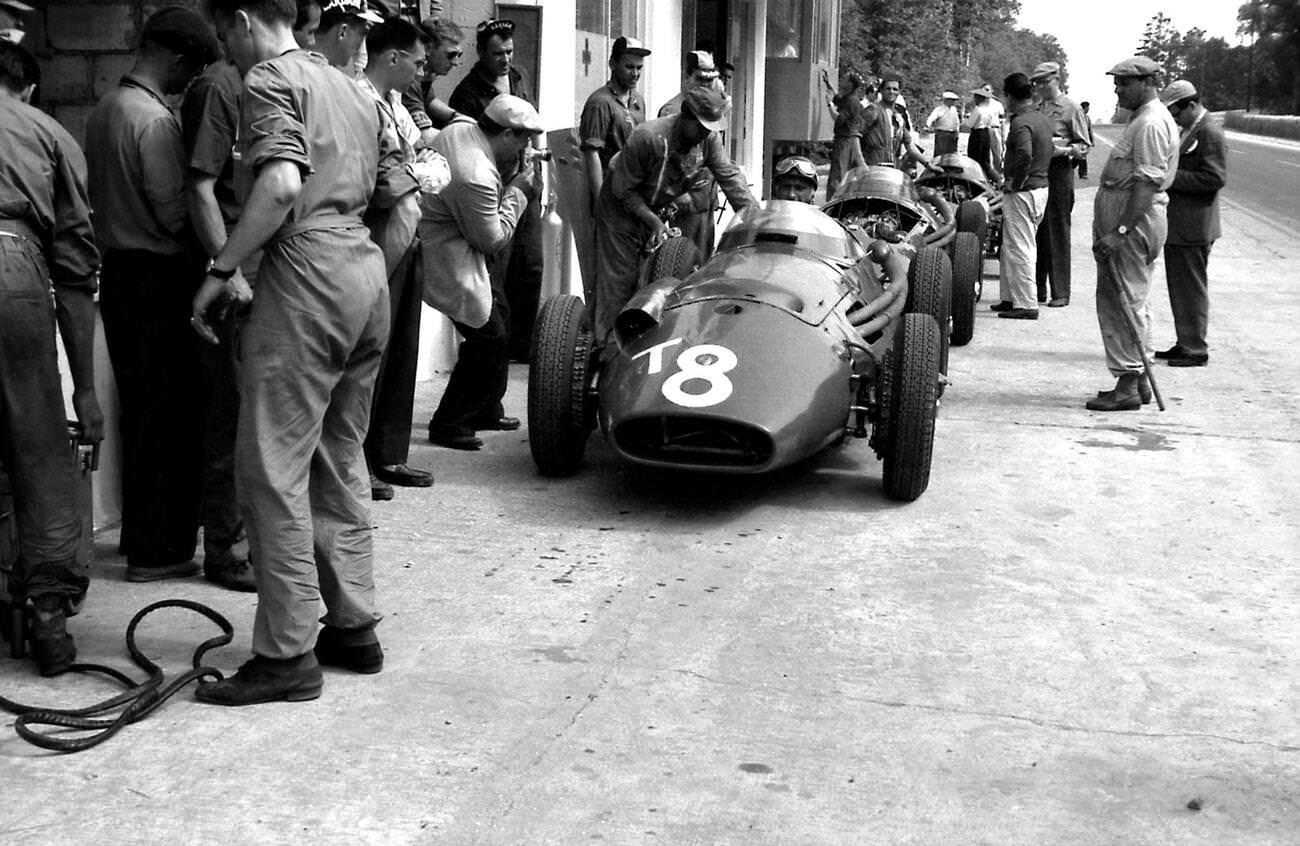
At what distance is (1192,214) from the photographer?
1042cm

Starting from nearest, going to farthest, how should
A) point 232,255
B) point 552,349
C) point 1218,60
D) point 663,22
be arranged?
point 232,255, point 552,349, point 663,22, point 1218,60

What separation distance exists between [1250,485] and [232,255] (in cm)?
502

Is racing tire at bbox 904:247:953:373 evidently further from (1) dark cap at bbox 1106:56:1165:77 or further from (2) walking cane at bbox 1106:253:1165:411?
(1) dark cap at bbox 1106:56:1165:77

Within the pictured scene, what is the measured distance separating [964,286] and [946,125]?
13.1 metres

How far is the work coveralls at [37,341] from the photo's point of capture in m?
4.65

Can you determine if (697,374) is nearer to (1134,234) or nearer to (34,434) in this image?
(34,434)

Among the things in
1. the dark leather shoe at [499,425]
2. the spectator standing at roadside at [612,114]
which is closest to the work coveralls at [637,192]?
the spectator standing at roadside at [612,114]

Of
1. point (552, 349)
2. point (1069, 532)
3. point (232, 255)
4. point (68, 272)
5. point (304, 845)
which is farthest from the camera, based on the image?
point (552, 349)

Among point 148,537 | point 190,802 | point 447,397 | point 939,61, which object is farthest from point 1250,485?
point 939,61

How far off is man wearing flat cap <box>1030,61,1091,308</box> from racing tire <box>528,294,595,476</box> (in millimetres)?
7180

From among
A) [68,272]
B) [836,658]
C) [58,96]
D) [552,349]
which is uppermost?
[58,96]

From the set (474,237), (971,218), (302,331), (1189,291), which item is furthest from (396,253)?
(971,218)

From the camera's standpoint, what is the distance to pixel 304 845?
368 centimetres

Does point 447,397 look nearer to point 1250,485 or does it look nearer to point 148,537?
point 148,537
